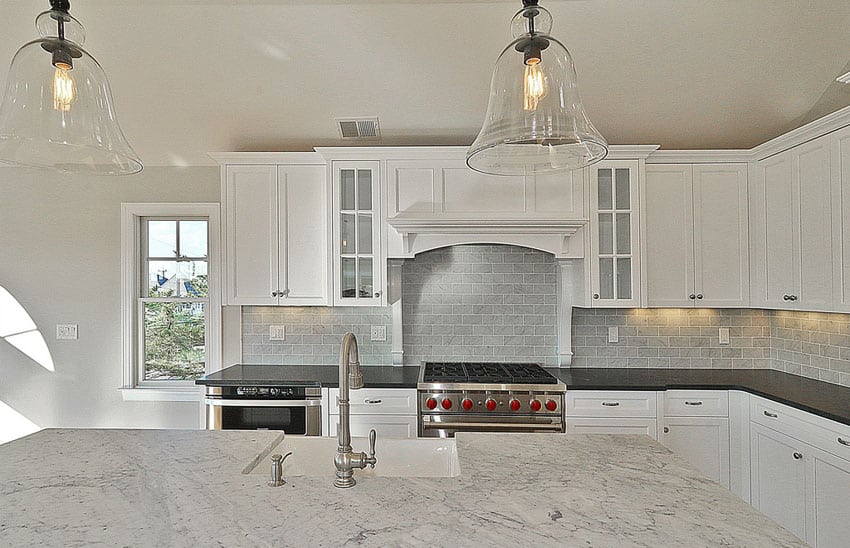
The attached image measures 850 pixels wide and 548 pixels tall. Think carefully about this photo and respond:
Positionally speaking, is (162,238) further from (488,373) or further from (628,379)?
(628,379)

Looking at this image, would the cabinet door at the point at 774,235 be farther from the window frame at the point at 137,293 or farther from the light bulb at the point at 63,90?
the window frame at the point at 137,293

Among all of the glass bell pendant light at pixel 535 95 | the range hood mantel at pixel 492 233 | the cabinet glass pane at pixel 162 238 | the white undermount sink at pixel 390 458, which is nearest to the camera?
the glass bell pendant light at pixel 535 95

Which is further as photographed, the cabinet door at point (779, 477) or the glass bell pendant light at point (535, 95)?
the cabinet door at point (779, 477)

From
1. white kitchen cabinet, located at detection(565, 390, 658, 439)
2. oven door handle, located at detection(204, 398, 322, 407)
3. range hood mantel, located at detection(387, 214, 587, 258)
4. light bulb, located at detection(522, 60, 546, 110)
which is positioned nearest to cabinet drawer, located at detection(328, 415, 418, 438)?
oven door handle, located at detection(204, 398, 322, 407)

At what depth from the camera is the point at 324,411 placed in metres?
3.45

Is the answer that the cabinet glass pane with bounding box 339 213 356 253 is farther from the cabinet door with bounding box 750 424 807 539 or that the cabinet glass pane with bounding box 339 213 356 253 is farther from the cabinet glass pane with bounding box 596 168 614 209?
the cabinet door with bounding box 750 424 807 539

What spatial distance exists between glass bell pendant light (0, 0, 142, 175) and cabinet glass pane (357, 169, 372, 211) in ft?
7.18

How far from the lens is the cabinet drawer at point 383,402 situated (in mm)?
3430

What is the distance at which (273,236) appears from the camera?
3814mm

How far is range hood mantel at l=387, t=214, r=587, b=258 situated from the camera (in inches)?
143

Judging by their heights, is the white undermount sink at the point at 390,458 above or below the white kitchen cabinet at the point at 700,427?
above

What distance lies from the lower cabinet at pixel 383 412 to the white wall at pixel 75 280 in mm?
1424

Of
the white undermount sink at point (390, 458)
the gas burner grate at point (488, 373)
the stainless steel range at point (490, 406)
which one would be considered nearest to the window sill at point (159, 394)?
the gas burner grate at point (488, 373)

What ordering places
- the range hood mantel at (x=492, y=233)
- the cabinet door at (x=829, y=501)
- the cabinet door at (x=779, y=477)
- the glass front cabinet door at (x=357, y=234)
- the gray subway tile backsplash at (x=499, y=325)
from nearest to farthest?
the cabinet door at (x=829, y=501)
the cabinet door at (x=779, y=477)
the range hood mantel at (x=492, y=233)
the glass front cabinet door at (x=357, y=234)
the gray subway tile backsplash at (x=499, y=325)
